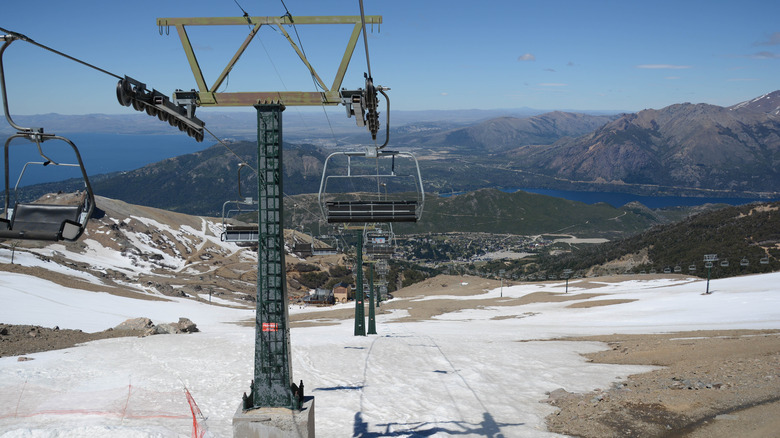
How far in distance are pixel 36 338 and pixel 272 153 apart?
19.1 m

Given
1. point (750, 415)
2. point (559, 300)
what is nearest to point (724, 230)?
point (559, 300)

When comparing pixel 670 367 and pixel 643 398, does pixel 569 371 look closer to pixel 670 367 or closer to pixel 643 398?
pixel 670 367

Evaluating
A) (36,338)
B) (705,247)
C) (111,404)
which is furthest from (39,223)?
(705,247)

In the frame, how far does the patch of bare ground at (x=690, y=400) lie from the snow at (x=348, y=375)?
0.95 metres

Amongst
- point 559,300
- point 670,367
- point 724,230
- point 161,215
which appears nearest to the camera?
point 670,367

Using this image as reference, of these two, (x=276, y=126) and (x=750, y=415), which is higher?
(x=276, y=126)

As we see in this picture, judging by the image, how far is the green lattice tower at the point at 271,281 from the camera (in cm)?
936

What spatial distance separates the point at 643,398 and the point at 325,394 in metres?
8.72

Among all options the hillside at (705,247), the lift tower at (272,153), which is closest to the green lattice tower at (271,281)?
the lift tower at (272,153)

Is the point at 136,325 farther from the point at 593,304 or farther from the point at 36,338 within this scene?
the point at 593,304

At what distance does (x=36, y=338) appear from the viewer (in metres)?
22.2

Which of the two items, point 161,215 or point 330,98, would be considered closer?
point 330,98

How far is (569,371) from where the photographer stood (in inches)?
724

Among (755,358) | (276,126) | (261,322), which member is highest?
(276,126)
